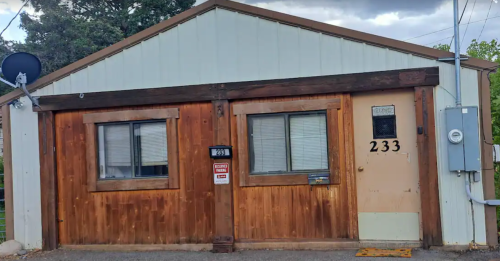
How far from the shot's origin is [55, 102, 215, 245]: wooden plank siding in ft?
25.0

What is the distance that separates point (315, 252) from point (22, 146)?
5391 mm

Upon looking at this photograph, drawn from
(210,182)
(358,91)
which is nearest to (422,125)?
(358,91)

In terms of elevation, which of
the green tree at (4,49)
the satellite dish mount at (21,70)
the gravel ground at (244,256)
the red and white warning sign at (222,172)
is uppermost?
the green tree at (4,49)

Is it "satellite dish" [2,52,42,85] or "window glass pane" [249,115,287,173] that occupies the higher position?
"satellite dish" [2,52,42,85]

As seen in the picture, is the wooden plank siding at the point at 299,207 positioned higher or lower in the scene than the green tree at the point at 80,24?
lower

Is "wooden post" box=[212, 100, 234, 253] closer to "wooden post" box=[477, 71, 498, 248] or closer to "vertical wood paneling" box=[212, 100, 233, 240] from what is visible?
"vertical wood paneling" box=[212, 100, 233, 240]

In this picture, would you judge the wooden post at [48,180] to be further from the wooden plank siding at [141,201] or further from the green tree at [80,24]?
the green tree at [80,24]

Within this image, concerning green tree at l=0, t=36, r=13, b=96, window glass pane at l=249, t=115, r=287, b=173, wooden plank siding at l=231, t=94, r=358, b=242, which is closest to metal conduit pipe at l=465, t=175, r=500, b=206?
wooden plank siding at l=231, t=94, r=358, b=242

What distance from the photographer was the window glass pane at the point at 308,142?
728cm

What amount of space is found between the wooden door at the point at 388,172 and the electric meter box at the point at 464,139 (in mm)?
533

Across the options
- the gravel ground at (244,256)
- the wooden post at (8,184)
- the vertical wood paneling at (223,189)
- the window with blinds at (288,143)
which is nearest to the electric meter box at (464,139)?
the gravel ground at (244,256)

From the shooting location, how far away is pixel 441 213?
6.81 m

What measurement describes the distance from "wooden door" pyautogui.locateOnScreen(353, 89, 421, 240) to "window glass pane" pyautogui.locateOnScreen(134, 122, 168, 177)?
3186 millimetres

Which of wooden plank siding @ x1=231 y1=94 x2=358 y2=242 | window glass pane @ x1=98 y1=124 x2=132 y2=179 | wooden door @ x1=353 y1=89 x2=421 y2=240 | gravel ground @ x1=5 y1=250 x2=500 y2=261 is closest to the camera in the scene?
gravel ground @ x1=5 y1=250 x2=500 y2=261
